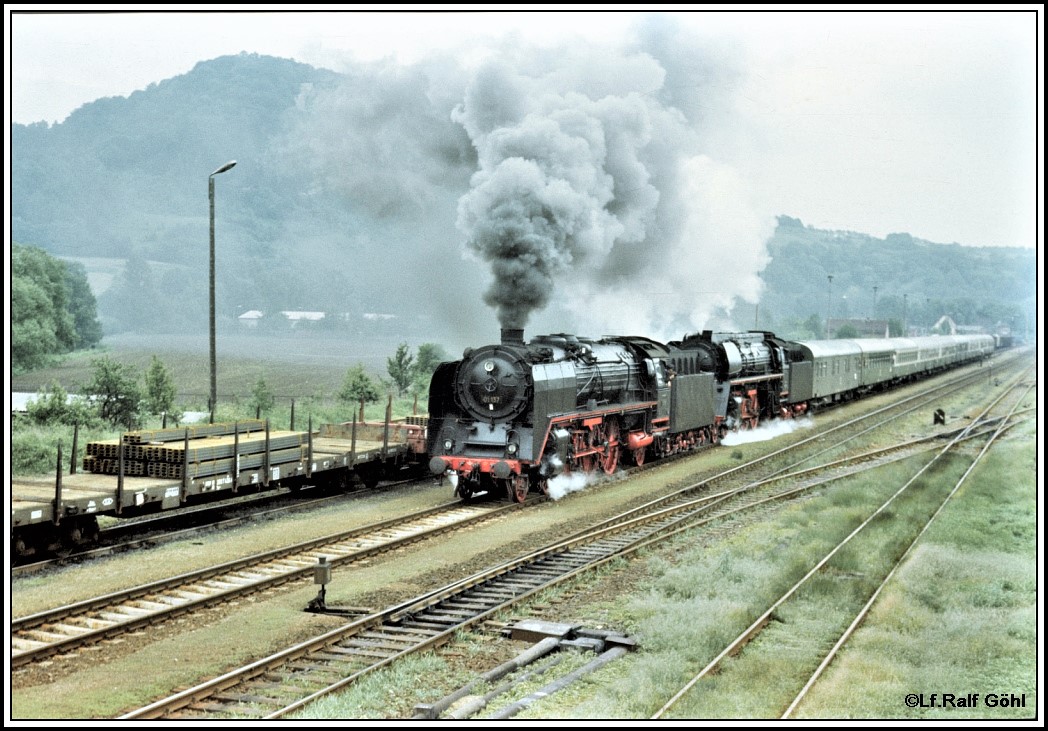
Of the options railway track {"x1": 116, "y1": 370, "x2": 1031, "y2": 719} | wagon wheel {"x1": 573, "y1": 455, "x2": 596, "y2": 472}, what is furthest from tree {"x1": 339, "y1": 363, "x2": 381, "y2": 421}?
railway track {"x1": 116, "y1": 370, "x2": 1031, "y2": 719}

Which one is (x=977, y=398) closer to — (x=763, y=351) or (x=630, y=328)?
(x=763, y=351)

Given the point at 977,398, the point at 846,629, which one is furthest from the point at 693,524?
the point at 977,398

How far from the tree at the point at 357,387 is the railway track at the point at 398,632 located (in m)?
17.3

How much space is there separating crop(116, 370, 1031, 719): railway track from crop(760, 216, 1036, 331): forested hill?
6407mm

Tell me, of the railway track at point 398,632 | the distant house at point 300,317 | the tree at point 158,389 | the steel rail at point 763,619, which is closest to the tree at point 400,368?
the tree at point 158,389

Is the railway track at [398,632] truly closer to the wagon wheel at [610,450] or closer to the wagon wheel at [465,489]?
the wagon wheel at [465,489]

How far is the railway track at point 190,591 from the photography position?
868cm

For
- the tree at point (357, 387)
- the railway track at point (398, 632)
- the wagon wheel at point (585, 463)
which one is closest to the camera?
the railway track at point (398, 632)

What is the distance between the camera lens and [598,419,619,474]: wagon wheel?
755 inches

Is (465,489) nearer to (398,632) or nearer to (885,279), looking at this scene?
(398,632)

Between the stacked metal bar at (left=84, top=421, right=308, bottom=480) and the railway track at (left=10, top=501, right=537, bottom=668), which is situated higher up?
the stacked metal bar at (left=84, top=421, right=308, bottom=480)

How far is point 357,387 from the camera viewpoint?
3106cm

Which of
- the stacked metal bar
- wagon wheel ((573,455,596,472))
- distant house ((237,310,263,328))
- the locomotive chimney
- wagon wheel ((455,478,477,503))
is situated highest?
distant house ((237,310,263,328))

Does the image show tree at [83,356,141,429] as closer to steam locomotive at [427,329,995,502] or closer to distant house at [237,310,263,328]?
steam locomotive at [427,329,995,502]
